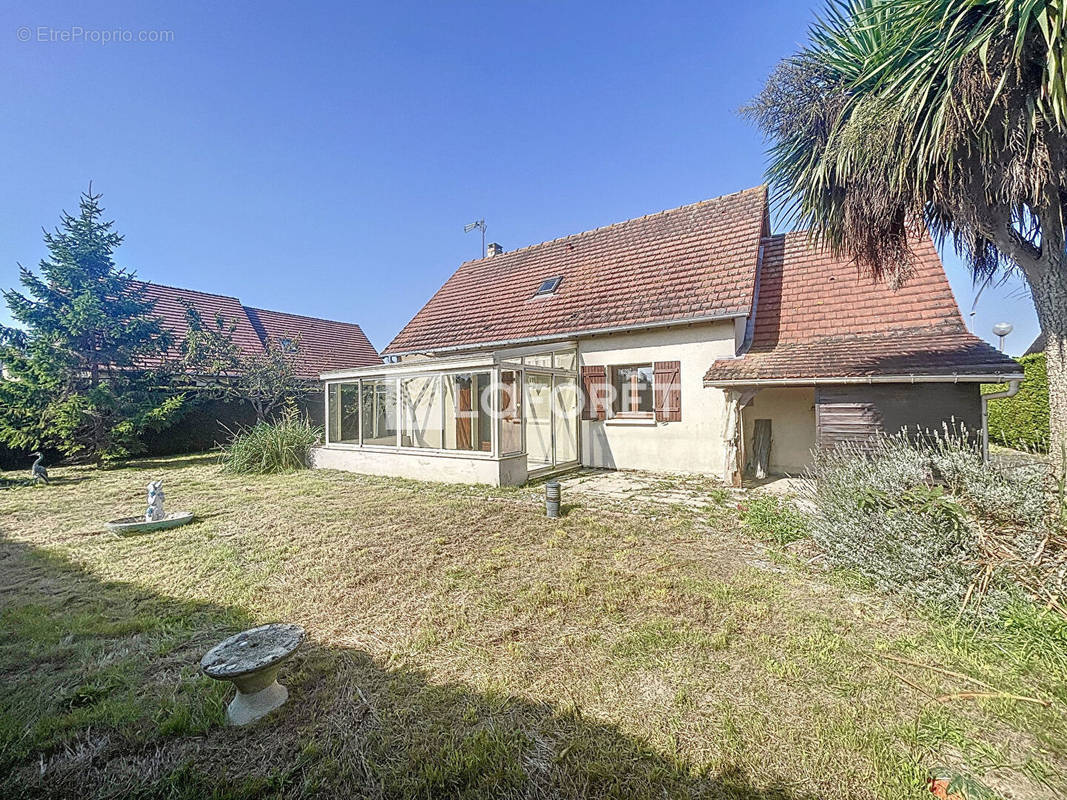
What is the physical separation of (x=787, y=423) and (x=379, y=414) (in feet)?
33.7

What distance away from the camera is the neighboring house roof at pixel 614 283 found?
32.7ft

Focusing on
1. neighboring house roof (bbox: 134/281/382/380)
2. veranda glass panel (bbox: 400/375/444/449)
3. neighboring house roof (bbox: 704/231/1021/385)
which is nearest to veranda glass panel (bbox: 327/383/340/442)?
veranda glass panel (bbox: 400/375/444/449)

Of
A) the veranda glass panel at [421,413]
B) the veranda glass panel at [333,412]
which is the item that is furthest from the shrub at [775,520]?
the veranda glass panel at [333,412]

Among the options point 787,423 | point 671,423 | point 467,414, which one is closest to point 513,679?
point 671,423

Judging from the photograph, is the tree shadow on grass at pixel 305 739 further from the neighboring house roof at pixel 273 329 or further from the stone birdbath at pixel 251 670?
the neighboring house roof at pixel 273 329

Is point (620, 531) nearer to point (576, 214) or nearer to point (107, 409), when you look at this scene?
point (576, 214)

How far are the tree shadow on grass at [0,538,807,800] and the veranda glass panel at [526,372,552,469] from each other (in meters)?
7.89

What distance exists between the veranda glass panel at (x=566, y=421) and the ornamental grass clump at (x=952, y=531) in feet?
22.3

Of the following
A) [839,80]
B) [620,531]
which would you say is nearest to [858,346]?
[839,80]

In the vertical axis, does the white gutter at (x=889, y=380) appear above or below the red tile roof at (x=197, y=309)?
below

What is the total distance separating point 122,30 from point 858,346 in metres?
14.8

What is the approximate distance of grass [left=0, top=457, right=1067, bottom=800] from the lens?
6.69 feet


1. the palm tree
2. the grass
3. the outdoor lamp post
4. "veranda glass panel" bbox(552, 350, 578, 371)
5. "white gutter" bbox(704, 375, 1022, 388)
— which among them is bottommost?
the grass

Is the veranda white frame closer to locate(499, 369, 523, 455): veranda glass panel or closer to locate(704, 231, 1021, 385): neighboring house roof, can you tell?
locate(499, 369, 523, 455): veranda glass panel
